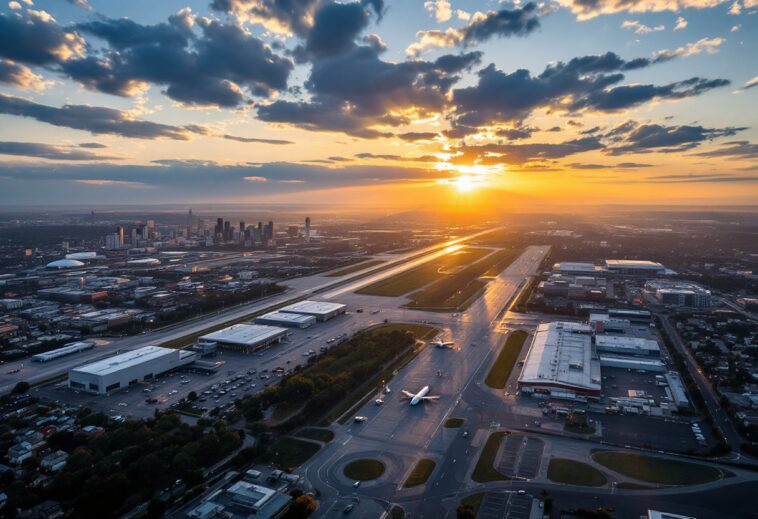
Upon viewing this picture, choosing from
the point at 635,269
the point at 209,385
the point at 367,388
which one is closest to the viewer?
the point at 367,388

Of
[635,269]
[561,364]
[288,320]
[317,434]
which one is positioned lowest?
[317,434]

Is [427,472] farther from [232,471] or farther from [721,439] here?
[721,439]

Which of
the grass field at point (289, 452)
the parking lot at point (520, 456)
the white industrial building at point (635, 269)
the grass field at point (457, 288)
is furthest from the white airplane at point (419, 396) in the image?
the white industrial building at point (635, 269)

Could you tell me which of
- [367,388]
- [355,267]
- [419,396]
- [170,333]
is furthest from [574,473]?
[355,267]

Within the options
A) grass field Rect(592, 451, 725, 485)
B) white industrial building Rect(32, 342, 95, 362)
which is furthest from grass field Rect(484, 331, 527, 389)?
white industrial building Rect(32, 342, 95, 362)

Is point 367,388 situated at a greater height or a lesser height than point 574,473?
lesser

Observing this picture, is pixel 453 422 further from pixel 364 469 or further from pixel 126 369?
pixel 126 369
